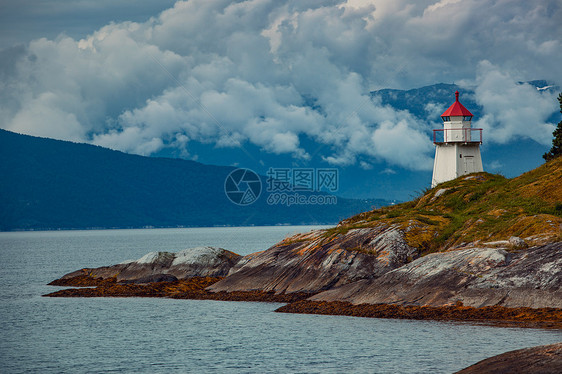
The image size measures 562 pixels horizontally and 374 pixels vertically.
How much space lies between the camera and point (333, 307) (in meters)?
38.1

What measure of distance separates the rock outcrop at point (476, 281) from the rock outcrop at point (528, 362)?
40.8ft

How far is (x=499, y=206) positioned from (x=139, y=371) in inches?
1035

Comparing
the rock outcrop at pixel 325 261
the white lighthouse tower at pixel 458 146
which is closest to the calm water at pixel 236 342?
the rock outcrop at pixel 325 261

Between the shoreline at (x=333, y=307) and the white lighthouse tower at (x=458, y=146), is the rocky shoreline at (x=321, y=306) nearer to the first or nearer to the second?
the shoreline at (x=333, y=307)

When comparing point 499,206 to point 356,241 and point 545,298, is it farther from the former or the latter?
point 545,298

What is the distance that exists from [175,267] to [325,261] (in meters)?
19.0

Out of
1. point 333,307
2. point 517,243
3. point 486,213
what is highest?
point 486,213

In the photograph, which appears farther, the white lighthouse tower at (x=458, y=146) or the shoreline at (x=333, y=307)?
the white lighthouse tower at (x=458, y=146)

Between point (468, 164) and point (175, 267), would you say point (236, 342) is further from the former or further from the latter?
point (468, 164)

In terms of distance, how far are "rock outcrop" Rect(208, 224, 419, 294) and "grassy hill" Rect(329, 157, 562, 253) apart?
1.20 metres

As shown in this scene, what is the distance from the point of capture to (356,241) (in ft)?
142

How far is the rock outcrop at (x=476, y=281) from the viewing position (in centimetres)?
3241

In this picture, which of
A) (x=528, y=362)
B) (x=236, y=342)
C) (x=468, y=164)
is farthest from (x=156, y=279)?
(x=528, y=362)

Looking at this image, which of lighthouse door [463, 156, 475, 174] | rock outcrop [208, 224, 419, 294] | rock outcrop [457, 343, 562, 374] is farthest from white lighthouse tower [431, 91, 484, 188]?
rock outcrop [457, 343, 562, 374]
